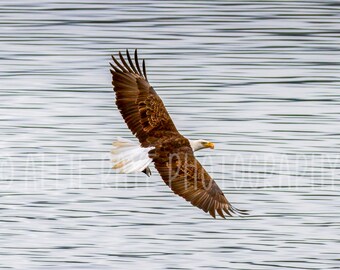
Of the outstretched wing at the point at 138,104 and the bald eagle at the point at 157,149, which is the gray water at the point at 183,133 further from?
the outstretched wing at the point at 138,104

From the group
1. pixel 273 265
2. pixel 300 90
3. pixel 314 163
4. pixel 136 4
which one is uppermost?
pixel 136 4

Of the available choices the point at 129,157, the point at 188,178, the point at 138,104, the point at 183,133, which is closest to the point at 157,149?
the point at 129,157

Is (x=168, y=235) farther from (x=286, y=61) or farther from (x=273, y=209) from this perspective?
(x=286, y=61)

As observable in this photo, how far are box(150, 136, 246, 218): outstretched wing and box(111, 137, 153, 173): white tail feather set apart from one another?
0.11 metres

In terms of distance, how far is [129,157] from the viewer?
9867 millimetres

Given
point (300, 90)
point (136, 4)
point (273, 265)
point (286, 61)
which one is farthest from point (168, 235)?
point (136, 4)

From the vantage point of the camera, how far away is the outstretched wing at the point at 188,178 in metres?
9.53

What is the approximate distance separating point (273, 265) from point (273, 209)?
139 cm

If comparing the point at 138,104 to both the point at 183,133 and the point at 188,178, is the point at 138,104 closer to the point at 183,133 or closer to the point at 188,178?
the point at 188,178

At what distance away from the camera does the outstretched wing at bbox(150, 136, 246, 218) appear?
953cm

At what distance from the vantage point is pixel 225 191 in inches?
461

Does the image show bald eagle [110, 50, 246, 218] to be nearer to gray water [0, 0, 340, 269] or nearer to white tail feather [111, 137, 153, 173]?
white tail feather [111, 137, 153, 173]

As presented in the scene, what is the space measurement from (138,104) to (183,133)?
3201mm

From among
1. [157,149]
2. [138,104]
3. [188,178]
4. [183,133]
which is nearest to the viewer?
[188,178]
